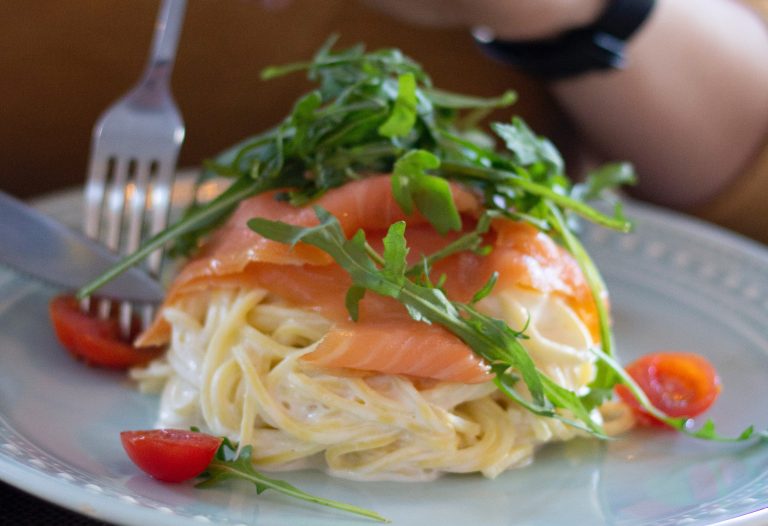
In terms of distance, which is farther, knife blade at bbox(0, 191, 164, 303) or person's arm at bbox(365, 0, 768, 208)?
person's arm at bbox(365, 0, 768, 208)

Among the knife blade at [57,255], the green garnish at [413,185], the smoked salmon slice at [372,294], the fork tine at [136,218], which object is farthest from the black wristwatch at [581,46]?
the knife blade at [57,255]

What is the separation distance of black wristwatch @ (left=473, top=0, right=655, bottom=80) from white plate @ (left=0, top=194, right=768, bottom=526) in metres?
0.97

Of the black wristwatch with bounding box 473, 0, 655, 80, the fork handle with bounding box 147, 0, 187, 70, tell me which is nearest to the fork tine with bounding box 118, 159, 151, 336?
the fork handle with bounding box 147, 0, 187, 70

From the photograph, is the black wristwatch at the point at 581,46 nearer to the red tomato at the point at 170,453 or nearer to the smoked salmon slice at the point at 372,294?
the smoked salmon slice at the point at 372,294

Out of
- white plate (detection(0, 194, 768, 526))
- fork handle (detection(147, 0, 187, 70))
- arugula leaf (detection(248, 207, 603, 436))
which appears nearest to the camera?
white plate (detection(0, 194, 768, 526))

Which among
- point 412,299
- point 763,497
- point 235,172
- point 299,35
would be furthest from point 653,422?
point 299,35

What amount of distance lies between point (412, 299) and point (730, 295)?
50.5 inches

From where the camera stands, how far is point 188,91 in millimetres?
3693

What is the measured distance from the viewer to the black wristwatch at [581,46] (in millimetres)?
3225

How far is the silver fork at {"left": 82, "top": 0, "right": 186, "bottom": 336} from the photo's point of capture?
231 cm

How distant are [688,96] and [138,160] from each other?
2.31 meters

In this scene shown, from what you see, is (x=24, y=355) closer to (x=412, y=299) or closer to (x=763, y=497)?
(x=412, y=299)

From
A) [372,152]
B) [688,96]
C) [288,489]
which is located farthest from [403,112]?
[688,96]

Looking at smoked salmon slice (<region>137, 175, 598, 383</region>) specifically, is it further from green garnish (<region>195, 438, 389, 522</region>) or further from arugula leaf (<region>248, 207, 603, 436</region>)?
green garnish (<region>195, 438, 389, 522</region>)
